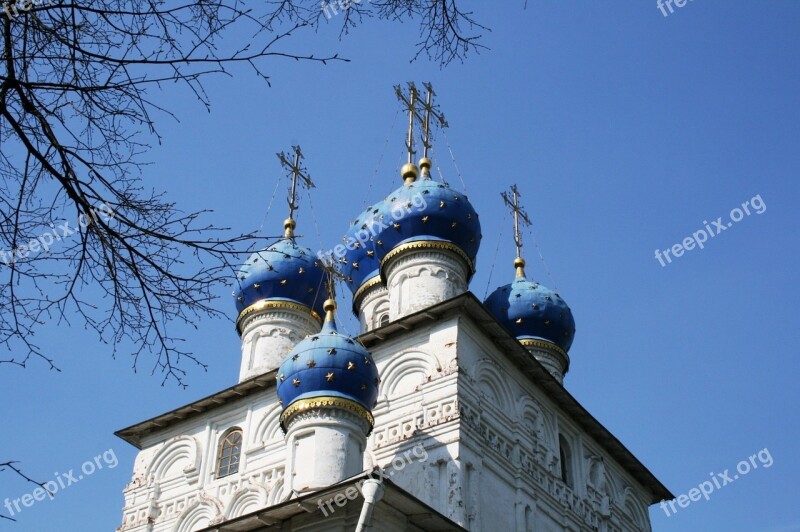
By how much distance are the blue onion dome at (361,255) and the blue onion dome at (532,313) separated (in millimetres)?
1788

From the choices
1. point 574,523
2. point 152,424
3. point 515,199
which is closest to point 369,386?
point 574,523

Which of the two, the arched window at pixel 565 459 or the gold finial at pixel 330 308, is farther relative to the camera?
the arched window at pixel 565 459

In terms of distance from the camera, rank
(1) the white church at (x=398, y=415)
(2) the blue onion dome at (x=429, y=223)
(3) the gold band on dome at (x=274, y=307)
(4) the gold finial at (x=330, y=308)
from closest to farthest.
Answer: (1) the white church at (x=398, y=415) < (4) the gold finial at (x=330, y=308) < (2) the blue onion dome at (x=429, y=223) < (3) the gold band on dome at (x=274, y=307)

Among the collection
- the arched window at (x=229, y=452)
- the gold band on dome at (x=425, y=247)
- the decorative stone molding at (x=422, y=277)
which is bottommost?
the arched window at (x=229, y=452)

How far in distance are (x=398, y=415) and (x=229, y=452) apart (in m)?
2.50

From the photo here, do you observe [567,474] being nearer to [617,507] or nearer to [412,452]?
[617,507]

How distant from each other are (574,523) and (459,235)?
397 centimetres

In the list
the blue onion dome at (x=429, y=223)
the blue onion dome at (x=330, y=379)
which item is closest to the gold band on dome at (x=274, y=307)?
the blue onion dome at (x=429, y=223)

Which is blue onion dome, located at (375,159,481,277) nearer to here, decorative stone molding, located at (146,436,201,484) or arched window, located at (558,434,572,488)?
arched window, located at (558,434,572,488)

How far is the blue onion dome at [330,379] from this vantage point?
32.4ft

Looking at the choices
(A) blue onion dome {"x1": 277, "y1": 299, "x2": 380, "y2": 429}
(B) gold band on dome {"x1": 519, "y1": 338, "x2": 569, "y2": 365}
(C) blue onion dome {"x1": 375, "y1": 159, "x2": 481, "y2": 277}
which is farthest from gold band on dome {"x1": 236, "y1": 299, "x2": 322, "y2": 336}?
(A) blue onion dome {"x1": 277, "y1": 299, "x2": 380, "y2": 429}

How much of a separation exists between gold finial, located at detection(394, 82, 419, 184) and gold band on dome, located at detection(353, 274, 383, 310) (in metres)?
1.47

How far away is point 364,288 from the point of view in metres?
14.6

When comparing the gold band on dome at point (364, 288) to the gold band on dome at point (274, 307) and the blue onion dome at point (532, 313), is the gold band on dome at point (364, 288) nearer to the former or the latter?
the gold band on dome at point (274, 307)
